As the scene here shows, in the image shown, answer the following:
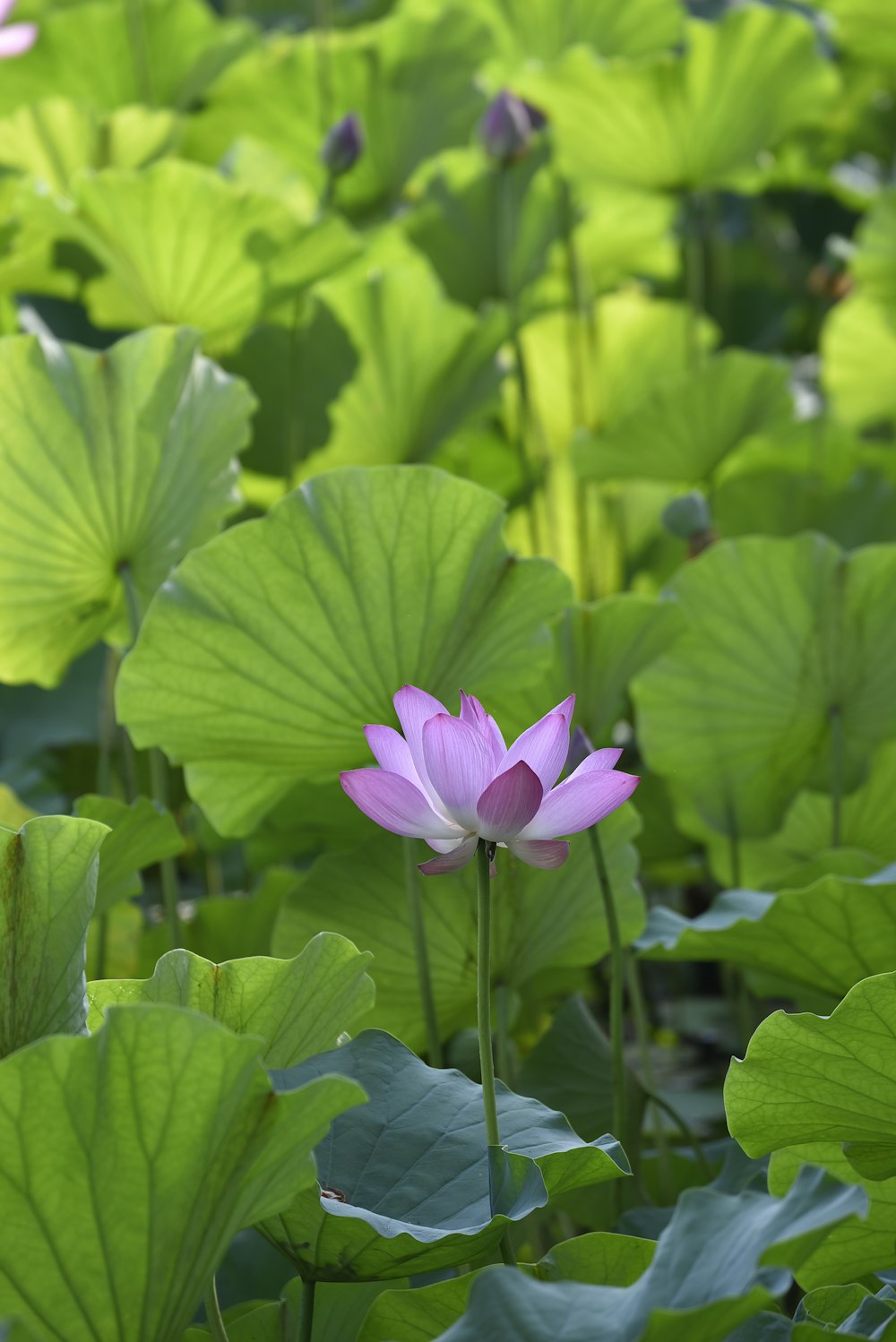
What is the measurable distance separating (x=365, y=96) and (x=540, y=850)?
1252 mm

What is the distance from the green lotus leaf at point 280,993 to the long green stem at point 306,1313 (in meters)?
0.09

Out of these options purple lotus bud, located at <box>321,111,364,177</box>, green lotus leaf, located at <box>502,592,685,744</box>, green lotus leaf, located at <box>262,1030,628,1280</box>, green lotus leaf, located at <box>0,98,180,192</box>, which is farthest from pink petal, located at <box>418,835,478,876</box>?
green lotus leaf, located at <box>0,98,180,192</box>

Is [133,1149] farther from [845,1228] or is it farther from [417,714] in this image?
[845,1228]

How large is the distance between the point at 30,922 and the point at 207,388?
0.47 metres

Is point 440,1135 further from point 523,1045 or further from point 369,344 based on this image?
point 369,344

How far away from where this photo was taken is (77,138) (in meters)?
1.39

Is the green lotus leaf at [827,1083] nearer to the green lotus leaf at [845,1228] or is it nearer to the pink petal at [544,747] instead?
the green lotus leaf at [845,1228]

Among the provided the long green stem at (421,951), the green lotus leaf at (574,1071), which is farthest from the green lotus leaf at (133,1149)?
the green lotus leaf at (574,1071)

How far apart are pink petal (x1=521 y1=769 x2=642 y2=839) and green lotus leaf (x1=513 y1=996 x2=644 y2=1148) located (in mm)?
433

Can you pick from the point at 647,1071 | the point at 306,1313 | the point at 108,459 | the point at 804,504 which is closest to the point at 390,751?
the point at 306,1313

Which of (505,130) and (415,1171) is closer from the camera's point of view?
(415,1171)

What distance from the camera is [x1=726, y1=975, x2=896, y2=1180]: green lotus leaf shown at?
63cm

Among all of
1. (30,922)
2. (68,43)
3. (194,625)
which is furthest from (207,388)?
(68,43)

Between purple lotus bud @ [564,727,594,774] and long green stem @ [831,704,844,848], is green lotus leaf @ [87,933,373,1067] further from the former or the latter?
long green stem @ [831,704,844,848]
